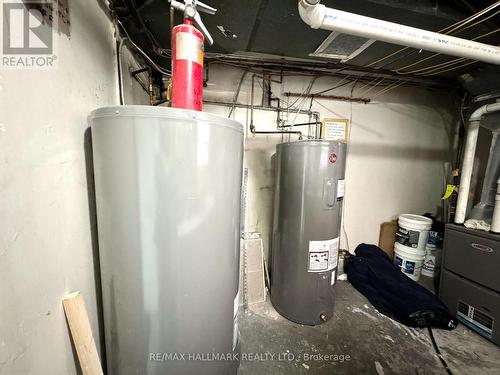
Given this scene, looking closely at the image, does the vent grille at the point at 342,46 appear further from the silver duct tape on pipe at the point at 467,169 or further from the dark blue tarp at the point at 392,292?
the dark blue tarp at the point at 392,292

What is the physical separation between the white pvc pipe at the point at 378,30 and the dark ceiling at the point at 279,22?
0.96 ft

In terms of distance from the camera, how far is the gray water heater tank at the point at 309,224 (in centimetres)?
146

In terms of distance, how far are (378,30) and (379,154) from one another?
5.62 ft

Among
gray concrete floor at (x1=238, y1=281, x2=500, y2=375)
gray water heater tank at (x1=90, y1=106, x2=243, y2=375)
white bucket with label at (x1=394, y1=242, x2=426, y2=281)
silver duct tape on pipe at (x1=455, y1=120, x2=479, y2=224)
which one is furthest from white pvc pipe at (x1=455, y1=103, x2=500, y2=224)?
gray water heater tank at (x1=90, y1=106, x2=243, y2=375)

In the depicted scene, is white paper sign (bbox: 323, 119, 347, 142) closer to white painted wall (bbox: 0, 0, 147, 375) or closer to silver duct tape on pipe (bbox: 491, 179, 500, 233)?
silver duct tape on pipe (bbox: 491, 179, 500, 233)

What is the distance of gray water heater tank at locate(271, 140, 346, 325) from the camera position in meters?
1.46

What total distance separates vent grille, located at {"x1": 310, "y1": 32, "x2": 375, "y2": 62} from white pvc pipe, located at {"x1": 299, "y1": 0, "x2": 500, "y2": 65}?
0.49 meters

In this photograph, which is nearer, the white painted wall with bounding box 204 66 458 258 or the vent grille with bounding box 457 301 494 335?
the vent grille with bounding box 457 301 494 335

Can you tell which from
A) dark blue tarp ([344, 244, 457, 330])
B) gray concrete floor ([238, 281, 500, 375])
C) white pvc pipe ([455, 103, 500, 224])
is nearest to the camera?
gray concrete floor ([238, 281, 500, 375])

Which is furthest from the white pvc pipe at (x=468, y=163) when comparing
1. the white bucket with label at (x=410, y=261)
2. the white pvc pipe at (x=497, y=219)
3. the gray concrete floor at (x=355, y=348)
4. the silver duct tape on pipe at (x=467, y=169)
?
the gray concrete floor at (x=355, y=348)

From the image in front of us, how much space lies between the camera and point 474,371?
125 centimetres

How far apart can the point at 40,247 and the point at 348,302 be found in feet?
7.15

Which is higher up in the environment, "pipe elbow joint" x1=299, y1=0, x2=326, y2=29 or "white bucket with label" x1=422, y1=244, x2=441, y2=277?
"pipe elbow joint" x1=299, y1=0, x2=326, y2=29

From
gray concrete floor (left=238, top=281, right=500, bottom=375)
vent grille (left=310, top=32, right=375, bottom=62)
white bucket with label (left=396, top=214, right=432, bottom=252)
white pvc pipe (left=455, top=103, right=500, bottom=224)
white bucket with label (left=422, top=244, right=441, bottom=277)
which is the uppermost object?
vent grille (left=310, top=32, right=375, bottom=62)
